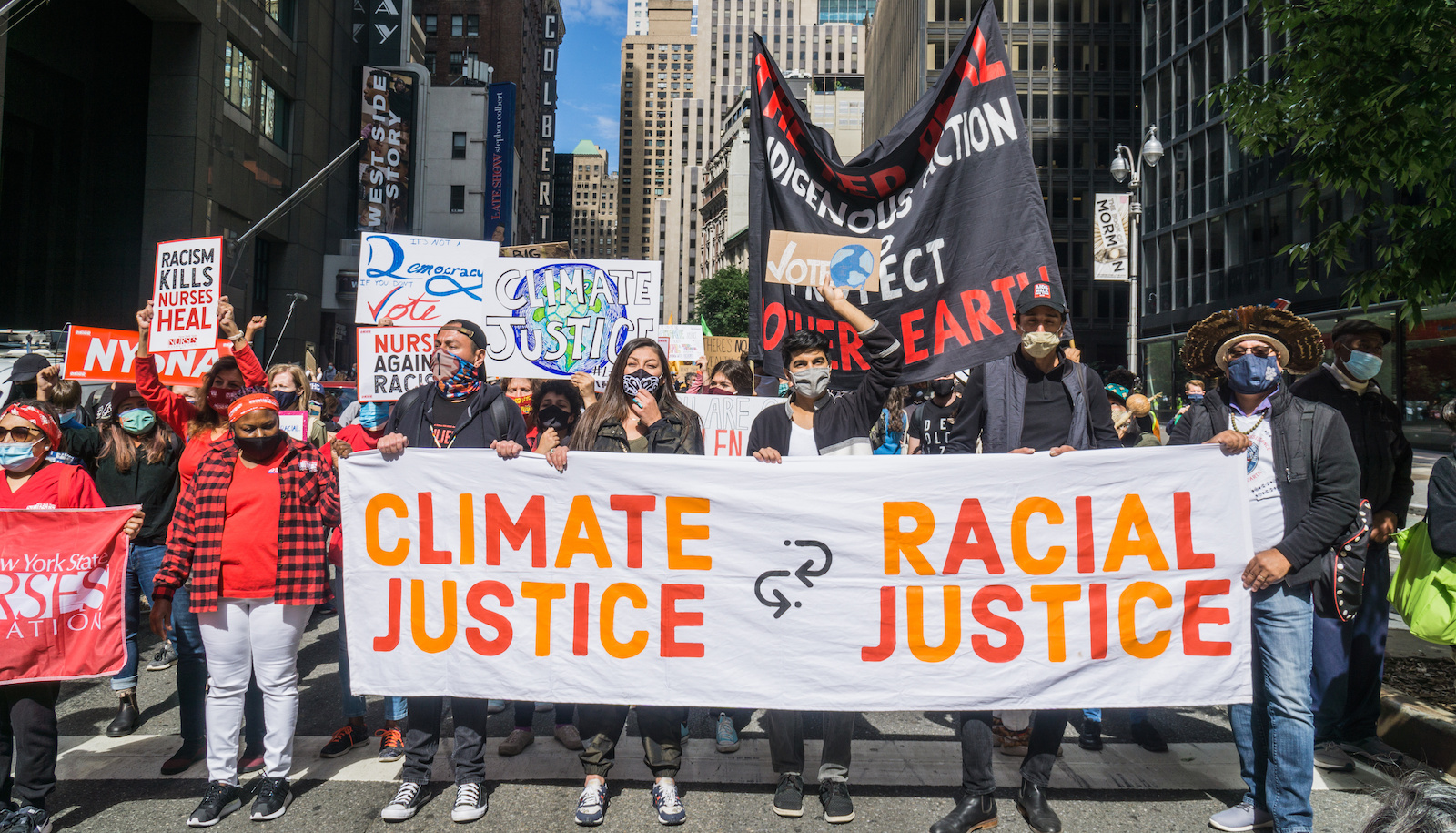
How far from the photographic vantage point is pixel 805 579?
401 centimetres

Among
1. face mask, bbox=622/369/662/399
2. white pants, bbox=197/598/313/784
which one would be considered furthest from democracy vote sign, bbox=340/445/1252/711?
face mask, bbox=622/369/662/399

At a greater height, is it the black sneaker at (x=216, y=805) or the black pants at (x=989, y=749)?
the black pants at (x=989, y=749)

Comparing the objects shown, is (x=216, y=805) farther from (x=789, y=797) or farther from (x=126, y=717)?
(x=789, y=797)

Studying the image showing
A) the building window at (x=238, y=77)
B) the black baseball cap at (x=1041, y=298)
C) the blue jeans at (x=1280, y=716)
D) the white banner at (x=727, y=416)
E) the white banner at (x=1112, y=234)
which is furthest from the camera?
the building window at (x=238, y=77)

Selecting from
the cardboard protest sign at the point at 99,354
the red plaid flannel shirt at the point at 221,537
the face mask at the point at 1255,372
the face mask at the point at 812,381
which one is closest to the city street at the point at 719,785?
the red plaid flannel shirt at the point at 221,537

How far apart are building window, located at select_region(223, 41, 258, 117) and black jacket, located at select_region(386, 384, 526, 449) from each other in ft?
81.8

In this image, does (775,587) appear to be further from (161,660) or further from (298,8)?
(298,8)

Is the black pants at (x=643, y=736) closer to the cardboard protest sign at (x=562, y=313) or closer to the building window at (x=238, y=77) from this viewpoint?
Result: the cardboard protest sign at (x=562, y=313)

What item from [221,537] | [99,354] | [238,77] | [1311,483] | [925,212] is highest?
[238,77]

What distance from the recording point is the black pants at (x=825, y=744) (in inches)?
151

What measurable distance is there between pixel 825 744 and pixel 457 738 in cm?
163

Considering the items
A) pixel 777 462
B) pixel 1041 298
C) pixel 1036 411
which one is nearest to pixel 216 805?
pixel 777 462

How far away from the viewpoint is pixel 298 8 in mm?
29891

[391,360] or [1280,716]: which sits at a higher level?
[391,360]
